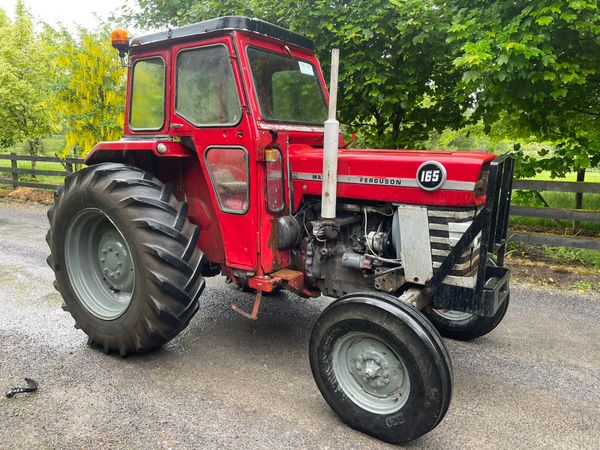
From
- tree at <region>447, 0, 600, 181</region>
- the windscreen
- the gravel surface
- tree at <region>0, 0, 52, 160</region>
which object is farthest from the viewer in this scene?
tree at <region>0, 0, 52, 160</region>

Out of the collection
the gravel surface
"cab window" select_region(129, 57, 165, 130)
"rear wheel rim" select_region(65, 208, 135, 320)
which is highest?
"cab window" select_region(129, 57, 165, 130)

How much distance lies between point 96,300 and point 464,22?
469cm

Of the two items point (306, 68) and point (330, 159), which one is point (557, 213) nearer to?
point (306, 68)

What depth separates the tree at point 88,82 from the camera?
828cm

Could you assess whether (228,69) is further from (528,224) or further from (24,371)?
(528,224)

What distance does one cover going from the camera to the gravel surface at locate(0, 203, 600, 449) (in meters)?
2.46

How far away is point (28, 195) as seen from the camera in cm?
1055

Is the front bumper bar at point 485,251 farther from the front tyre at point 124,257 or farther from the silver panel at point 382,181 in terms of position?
the front tyre at point 124,257

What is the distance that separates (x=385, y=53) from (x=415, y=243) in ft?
13.1

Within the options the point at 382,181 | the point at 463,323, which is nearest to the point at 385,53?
the point at 382,181

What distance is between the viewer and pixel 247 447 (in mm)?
2355

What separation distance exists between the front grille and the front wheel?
82 cm

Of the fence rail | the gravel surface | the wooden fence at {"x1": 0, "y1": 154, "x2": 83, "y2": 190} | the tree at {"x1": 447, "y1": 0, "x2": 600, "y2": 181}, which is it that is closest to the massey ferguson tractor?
the gravel surface

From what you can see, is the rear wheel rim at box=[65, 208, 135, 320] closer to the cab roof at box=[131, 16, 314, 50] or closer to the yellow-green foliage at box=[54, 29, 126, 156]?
the cab roof at box=[131, 16, 314, 50]
